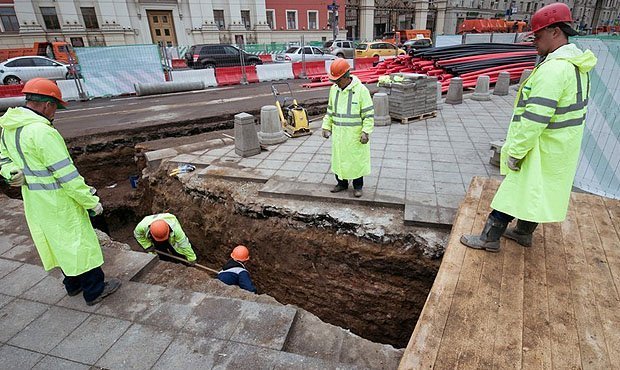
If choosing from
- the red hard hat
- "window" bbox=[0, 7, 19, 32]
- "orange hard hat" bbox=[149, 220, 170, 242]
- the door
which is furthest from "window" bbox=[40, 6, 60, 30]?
the red hard hat

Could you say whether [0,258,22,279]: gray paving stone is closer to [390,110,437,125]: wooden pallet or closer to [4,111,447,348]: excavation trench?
[4,111,447,348]: excavation trench

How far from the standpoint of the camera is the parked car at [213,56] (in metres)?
18.8

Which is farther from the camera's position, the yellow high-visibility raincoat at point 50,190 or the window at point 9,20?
the window at point 9,20

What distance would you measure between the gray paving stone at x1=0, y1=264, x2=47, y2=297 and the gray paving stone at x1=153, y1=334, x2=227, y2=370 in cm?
199

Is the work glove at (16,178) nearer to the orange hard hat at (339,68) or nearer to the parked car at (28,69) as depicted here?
the orange hard hat at (339,68)

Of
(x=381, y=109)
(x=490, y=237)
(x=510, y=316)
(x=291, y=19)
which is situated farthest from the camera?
(x=291, y=19)

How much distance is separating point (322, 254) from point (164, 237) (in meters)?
2.13

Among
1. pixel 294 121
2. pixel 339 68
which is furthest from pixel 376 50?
pixel 339 68

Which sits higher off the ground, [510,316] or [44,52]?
[44,52]

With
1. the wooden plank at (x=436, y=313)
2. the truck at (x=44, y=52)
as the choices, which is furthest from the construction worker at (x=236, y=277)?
the truck at (x=44, y=52)

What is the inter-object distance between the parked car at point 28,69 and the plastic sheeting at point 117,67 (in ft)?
5.34

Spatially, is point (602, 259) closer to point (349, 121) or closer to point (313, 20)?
point (349, 121)

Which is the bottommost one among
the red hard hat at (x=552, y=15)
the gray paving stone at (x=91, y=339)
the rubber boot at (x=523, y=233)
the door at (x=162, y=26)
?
the gray paving stone at (x=91, y=339)

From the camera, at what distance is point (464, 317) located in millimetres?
2268
